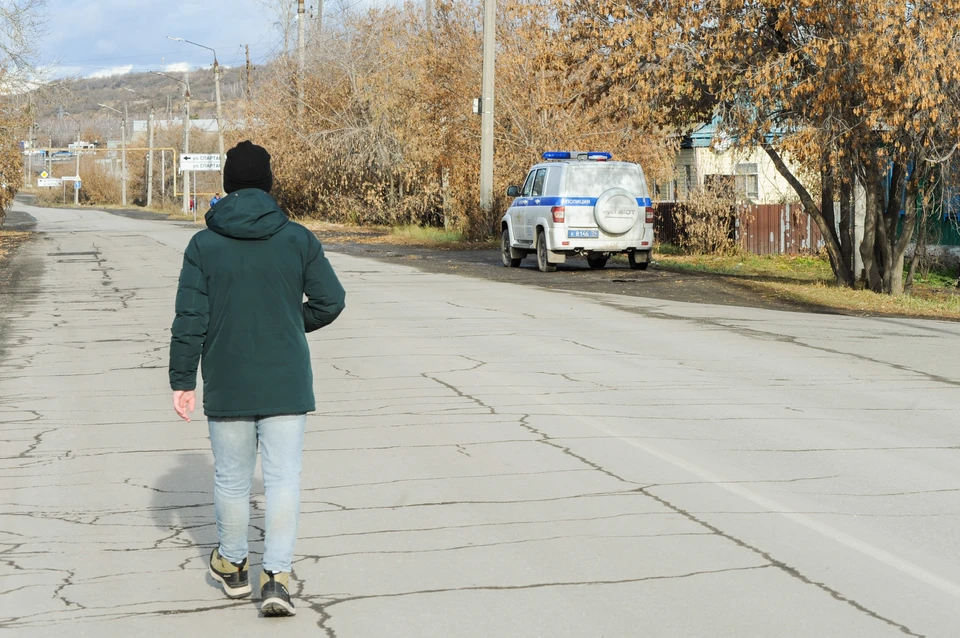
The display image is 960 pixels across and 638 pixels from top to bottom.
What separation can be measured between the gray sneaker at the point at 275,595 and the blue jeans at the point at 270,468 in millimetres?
32

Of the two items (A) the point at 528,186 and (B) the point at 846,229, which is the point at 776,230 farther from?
(B) the point at 846,229

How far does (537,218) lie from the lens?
24703 millimetres

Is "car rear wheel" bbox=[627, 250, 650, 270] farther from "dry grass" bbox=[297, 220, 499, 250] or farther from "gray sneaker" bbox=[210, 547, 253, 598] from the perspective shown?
"gray sneaker" bbox=[210, 547, 253, 598]

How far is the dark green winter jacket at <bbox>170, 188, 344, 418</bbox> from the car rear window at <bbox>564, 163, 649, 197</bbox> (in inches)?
755

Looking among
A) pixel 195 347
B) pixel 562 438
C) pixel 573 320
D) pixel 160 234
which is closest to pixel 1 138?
pixel 160 234

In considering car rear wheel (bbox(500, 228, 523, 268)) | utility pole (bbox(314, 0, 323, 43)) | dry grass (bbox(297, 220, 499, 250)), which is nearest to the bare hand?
car rear wheel (bbox(500, 228, 523, 268))

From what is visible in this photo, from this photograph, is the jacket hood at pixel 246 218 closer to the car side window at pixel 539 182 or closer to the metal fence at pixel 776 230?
the car side window at pixel 539 182

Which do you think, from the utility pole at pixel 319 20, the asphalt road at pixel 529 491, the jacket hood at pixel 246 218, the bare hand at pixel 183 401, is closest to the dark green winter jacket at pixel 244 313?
the jacket hood at pixel 246 218

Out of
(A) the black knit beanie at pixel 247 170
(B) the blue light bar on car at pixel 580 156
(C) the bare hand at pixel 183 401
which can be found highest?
(B) the blue light bar on car at pixel 580 156

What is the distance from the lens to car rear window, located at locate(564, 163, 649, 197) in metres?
23.8

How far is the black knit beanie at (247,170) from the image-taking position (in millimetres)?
4941

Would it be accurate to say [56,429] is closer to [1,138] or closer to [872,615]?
[872,615]

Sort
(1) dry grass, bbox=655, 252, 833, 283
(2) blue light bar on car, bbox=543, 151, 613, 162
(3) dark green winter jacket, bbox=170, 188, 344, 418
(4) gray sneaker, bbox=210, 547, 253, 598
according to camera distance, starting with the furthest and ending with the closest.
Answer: (1) dry grass, bbox=655, 252, 833, 283 → (2) blue light bar on car, bbox=543, 151, 613, 162 → (4) gray sneaker, bbox=210, 547, 253, 598 → (3) dark green winter jacket, bbox=170, 188, 344, 418

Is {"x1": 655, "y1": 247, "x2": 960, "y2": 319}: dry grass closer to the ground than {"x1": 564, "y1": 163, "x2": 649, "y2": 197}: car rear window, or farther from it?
closer to the ground
